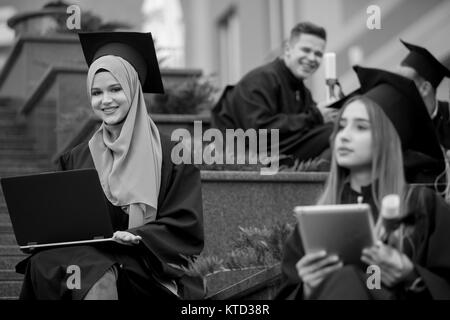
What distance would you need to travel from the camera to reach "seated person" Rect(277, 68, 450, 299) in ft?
22.4

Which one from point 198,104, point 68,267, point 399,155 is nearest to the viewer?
point 399,155

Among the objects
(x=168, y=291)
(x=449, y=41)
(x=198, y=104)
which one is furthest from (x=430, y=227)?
(x=449, y=41)

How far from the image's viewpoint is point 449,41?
16031 mm

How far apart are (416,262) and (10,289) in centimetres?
363

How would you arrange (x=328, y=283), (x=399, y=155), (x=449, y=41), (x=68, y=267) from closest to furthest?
(x=328, y=283), (x=399, y=155), (x=68, y=267), (x=449, y=41)

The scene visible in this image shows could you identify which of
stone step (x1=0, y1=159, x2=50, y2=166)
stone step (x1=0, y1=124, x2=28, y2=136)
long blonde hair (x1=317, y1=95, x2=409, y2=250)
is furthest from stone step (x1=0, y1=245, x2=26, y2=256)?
stone step (x1=0, y1=124, x2=28, y2=136)

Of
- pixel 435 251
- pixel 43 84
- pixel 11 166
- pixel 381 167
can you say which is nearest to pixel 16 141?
pixel 43 84

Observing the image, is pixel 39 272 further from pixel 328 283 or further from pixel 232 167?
pixel 232 167

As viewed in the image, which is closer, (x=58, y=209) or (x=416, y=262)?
(x=416, y=262)

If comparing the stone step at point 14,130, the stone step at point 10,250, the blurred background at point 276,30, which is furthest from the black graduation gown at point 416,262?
the stone step at point 14,130

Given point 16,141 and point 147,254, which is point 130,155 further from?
point 16,141

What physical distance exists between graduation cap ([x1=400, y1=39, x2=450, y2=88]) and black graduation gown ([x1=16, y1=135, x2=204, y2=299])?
9.67ft

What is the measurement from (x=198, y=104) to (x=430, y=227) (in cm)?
644

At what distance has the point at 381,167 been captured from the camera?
7.40 meters
